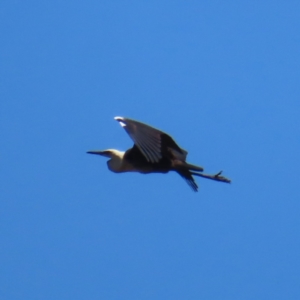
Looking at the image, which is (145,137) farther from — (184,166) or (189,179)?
(189,179)

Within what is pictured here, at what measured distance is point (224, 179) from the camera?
9.38 meters

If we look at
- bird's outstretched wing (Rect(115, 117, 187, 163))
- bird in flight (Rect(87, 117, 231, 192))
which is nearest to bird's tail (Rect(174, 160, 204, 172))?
bird in flight (Rect(87, 117, 231, 192))

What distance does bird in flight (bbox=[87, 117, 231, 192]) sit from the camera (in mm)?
8227

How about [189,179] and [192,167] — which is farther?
[189,179]

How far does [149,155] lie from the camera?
8289 millimetres

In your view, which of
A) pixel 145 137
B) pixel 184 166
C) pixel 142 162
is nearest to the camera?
pixel 145 137

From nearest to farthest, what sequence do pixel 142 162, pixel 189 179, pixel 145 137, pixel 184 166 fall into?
pixel 145 137 → pixel 142 162 → pixel 184 166 → pixel 189 179

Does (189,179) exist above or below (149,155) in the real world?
above

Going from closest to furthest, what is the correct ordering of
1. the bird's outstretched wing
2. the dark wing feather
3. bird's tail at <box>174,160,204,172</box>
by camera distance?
the bird's outstretched wing, bird's tail at <box>174,160,204,172</box>, the dark wing feather

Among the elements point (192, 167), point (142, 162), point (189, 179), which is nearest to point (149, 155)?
point (142, 162)

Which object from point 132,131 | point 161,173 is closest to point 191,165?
point 161,173

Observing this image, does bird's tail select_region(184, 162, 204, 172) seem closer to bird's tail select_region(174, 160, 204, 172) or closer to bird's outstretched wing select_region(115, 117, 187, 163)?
bird's tail select_region(174, 160, 204, 172)

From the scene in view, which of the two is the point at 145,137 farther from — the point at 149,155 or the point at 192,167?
the point at 192,167

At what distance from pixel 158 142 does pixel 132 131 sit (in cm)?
29
